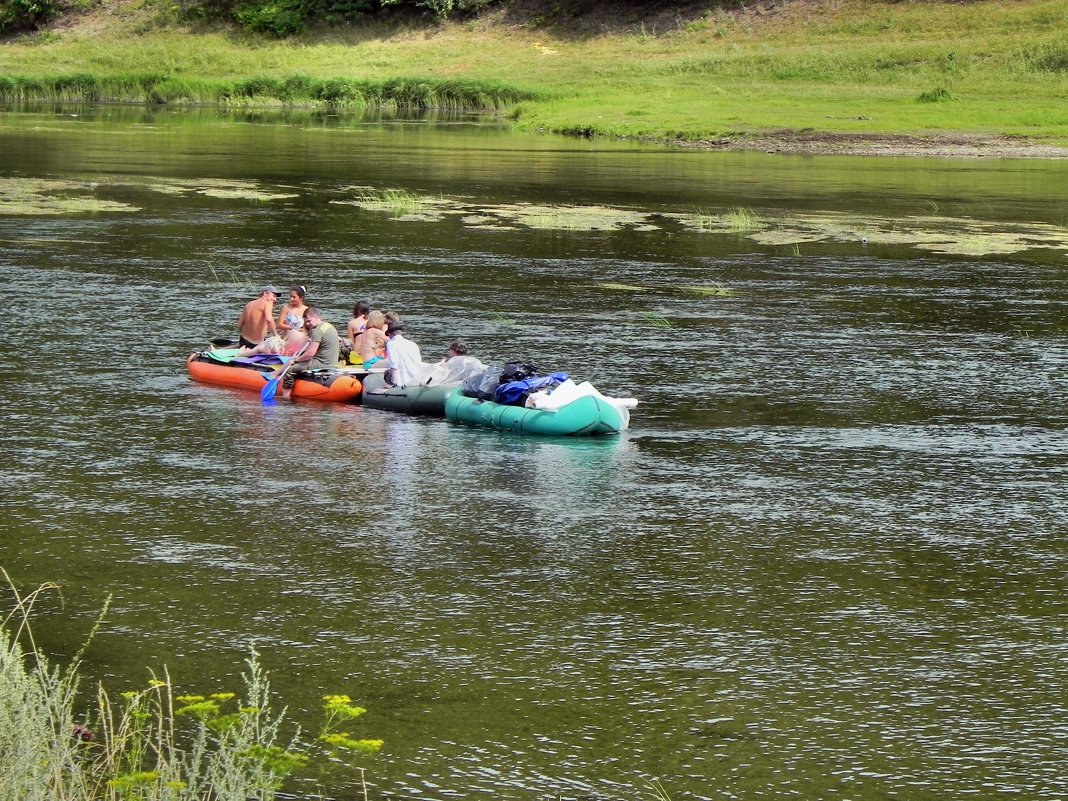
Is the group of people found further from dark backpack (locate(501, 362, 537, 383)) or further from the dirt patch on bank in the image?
the dirt patch on bank

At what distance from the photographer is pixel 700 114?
Answer: 65.1 metres

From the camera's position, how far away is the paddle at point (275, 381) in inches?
767

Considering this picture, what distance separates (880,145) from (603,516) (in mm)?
44700

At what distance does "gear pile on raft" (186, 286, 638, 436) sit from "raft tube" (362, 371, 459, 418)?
1cm

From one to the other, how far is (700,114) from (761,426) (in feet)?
160

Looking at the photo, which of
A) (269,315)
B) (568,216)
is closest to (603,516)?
(269,315)

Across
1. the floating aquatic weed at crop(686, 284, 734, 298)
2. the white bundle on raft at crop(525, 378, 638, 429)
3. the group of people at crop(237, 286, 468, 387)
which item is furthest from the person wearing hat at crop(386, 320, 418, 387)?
the floating aquatic weed at crop(686, 284, 734, 298)

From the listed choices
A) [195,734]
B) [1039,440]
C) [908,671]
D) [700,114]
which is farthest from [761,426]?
[700,114]

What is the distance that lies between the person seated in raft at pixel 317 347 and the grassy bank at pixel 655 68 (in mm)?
41815

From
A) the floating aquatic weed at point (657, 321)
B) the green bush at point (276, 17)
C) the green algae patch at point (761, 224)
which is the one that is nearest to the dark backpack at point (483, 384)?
the floating aquatic weed at point (657, 321)

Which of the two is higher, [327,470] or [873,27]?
[873,27]

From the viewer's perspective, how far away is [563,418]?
1739 centimetres

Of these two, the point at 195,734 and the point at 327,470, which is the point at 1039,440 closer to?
the point at 327,470

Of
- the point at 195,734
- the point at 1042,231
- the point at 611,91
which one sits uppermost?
the point at 611,91
